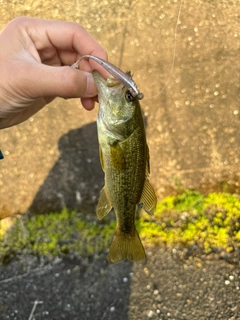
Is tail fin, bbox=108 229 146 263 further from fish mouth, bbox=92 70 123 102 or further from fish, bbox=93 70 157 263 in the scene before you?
fish mouth, bbox=92 70 123 102

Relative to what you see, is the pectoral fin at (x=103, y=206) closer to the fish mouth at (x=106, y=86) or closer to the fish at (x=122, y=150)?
the fish at (x=122, y=150)

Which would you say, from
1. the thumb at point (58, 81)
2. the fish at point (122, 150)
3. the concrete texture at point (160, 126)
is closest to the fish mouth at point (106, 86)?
the fish at point (122, 150)

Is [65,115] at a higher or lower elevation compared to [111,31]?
lower

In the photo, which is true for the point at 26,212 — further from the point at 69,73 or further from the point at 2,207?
the point at 69,73

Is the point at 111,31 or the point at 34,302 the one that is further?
the point at 111,31

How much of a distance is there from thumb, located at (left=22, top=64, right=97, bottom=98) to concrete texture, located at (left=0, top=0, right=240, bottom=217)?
5.97ft

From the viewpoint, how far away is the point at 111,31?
13.3 feet

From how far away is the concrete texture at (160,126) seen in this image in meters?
3.85

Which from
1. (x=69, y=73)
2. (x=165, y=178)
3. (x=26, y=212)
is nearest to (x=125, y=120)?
(x=69, y=73)

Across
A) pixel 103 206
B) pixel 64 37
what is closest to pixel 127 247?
pixel 103 206

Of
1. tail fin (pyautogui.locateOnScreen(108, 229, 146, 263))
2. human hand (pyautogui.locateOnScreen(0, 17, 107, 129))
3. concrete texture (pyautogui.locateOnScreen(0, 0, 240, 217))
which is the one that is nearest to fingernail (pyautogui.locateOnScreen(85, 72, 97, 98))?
human hand (pyautogui.locateOnScreen(0, 17, 107, 129))

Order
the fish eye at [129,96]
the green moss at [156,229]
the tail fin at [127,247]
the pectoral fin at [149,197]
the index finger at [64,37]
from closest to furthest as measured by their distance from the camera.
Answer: the fish eye at [129,96] < the pectoral fin at [149,197] < the index finger at [64,37] < the tail fin at [127,247] < the green moss at [156,229]

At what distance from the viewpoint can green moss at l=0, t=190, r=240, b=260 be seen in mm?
3547

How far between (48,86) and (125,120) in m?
0.50
